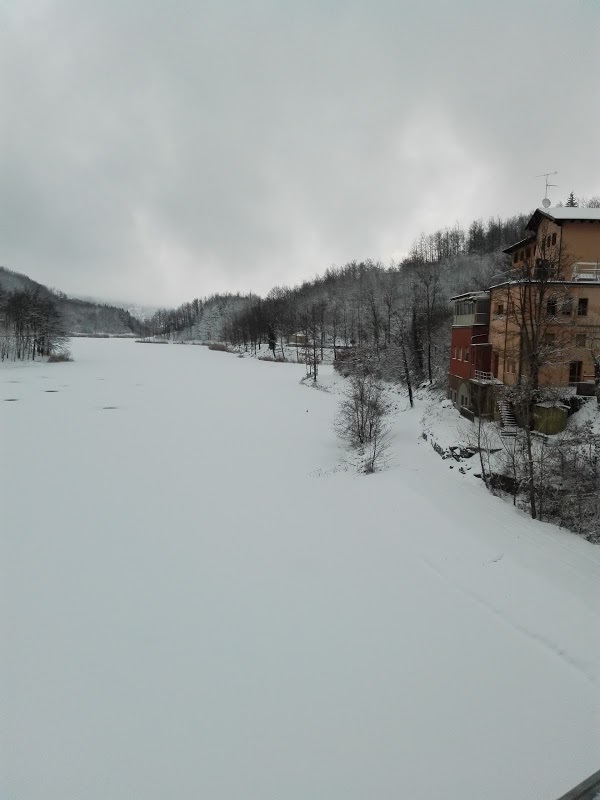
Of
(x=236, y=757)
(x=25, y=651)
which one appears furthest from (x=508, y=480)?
(x=25, y=651)

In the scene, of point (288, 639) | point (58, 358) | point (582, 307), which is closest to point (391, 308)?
point (582, 307)

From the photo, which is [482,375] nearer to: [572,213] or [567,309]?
[567,309]

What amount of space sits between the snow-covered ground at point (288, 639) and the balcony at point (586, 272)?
12.2 m

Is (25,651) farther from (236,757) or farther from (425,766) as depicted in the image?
(425,766)

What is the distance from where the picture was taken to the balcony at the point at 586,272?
20.9m

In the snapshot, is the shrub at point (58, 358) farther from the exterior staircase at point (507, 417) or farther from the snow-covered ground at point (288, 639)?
the exterior staircase at point (507, 417)

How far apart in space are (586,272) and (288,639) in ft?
74.9

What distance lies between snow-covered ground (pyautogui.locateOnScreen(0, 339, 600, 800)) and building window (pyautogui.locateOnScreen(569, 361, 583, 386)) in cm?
870

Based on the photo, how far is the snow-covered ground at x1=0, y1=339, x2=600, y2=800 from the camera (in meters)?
6.18

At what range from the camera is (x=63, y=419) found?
2830 cm

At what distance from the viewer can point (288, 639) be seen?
899cm

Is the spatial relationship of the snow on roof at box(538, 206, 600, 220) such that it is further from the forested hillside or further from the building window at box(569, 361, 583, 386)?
the forested hillside

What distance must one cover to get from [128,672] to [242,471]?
1231 cm

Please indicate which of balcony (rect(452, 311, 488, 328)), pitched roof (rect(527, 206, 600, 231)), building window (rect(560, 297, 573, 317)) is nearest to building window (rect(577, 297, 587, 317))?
building window (rect(560, 297, 573, 317))
